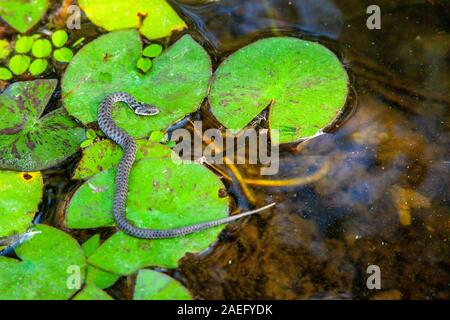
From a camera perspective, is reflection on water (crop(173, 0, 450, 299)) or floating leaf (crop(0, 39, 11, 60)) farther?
floating leaf (crop(0, 39, 11, 60))

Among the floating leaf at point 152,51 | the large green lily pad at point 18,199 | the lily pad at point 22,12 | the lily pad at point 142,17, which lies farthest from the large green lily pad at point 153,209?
the lily pad at point 22,12

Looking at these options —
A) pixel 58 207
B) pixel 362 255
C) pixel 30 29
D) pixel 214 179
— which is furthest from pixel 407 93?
pixel 30 29

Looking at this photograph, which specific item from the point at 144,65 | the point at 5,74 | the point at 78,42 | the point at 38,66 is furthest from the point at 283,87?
the point at 5,74

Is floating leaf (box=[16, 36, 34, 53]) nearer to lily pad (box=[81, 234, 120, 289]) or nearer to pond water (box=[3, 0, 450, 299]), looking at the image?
pond water (box=[3, 0, 450, 299])
